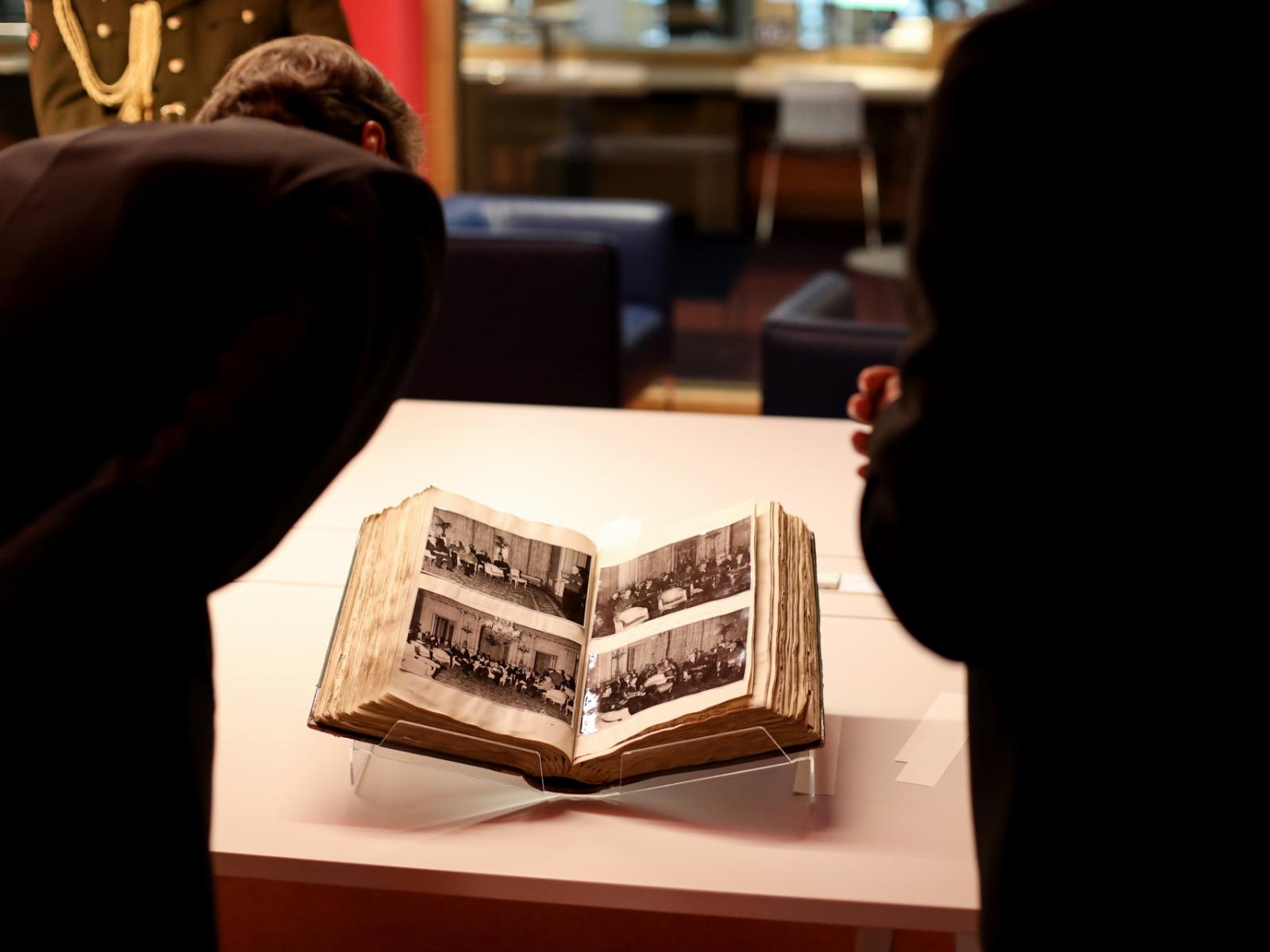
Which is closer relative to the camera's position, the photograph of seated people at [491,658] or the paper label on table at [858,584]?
the photograph of seated people at [491,658]

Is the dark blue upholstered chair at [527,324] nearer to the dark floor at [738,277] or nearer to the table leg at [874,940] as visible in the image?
the dark floor at [738,277]

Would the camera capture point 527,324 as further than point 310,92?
Yes

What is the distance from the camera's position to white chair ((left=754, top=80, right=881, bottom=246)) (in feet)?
17.0

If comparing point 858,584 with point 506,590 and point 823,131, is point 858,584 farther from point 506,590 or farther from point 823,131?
point 823,131

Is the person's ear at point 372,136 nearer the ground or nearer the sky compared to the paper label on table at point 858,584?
nearer the sky

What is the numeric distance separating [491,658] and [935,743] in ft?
1.35

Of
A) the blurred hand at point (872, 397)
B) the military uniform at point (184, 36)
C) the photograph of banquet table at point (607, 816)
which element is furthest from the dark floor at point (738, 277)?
the blurred hand at point (872, 397)

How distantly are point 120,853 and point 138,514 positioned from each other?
25 centimetres

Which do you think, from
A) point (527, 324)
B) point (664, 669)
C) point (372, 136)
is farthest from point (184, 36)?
point (664, 669)

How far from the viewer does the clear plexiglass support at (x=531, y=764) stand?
1.12m

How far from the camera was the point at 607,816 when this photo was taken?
1125mm

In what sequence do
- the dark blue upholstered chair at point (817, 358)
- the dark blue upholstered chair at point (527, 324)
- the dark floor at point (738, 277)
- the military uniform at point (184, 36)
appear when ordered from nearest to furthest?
the military uniform at point (184, 36)
the dark blue upholstered chair at point (817, 358)
the dark blue upholstered chair at point (527, 324)
the dark floor at point (738, 277)

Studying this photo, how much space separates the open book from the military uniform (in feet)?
4.60

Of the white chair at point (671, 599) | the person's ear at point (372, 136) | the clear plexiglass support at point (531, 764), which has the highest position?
the person's ear at point (372, 136)
